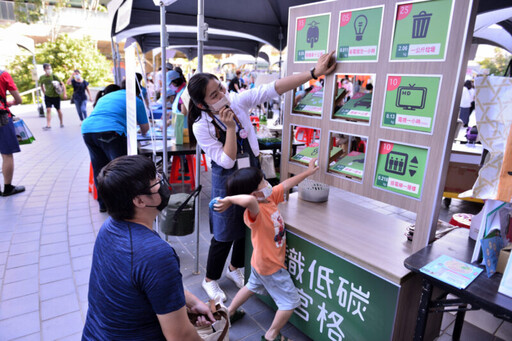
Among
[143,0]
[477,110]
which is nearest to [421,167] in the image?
[477,110]

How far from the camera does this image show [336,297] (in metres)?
1.71

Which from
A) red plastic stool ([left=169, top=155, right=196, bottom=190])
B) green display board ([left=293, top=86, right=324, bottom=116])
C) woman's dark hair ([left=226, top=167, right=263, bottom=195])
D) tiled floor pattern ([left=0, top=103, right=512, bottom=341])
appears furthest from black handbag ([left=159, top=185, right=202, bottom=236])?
red plastic stool ([left=169, top=155, right=196, bottom=190])

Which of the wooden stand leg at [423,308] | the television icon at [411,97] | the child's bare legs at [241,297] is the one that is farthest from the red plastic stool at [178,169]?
the wooden stand leg at [423,308]

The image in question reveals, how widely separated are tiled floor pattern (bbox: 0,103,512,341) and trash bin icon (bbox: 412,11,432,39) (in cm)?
185

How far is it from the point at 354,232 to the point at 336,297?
0.39 metres

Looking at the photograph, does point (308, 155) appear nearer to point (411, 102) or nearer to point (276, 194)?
point (276, 194)

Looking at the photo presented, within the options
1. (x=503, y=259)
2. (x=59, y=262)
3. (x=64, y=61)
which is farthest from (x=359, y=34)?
(x=64, y=61)

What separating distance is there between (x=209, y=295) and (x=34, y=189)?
3.77 metres

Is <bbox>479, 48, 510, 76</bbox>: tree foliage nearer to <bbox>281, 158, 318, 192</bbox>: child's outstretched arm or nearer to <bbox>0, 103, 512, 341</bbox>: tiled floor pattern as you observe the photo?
<bbox>0, 103, 512, 341</bbox>: tiled floor pattern

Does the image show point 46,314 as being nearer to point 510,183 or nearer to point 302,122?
point 302,122

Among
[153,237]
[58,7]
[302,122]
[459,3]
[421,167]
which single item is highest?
[58,7]

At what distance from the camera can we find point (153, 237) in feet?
3.53

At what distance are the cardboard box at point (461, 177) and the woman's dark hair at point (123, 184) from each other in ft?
13.8

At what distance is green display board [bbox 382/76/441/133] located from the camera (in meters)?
1.44
